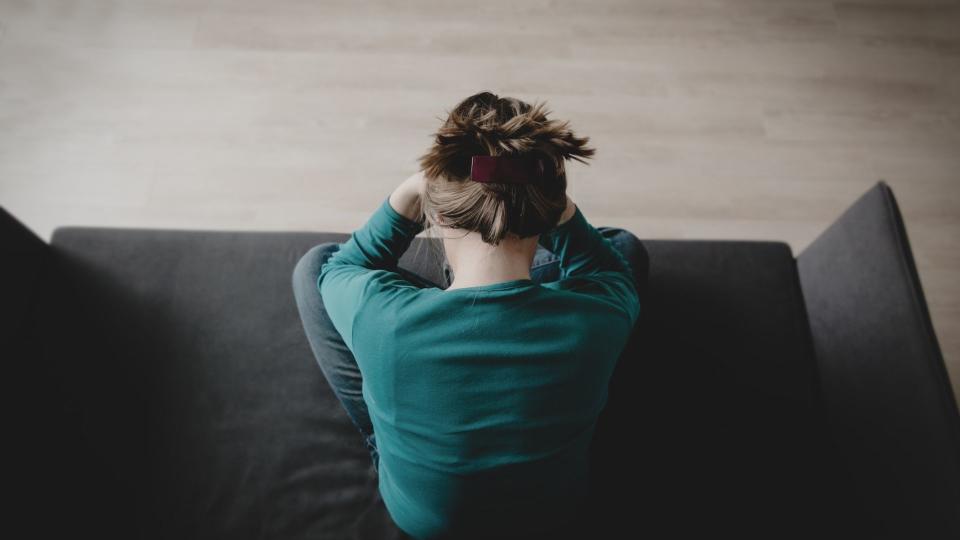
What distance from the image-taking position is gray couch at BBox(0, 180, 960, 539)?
1007 mm

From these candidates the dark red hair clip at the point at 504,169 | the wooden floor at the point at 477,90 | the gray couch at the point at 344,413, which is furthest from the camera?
the wooden floor at the point at 477,90

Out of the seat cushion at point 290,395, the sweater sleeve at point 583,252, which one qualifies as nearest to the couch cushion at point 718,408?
the seat cushion at point 290,395

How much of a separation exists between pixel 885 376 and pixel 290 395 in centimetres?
119

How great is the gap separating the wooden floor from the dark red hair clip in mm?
1001

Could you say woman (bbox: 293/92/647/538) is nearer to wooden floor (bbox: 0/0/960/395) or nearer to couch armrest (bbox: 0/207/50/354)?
couch armrest (bbox: 0/207/50/354)

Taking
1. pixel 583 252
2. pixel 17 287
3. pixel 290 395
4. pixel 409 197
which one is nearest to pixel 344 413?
pixel 290 395

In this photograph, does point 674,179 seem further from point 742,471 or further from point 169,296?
point 169,296

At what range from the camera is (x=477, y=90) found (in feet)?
6.01

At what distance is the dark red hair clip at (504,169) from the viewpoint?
0.72 metres

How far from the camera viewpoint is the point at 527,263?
80 cm

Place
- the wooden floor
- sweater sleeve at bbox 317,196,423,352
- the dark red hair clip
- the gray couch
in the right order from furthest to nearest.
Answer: the wooden floor < the gray couch < sweater sleeve at bbox 317,196,423,352 < the dark red hair clip

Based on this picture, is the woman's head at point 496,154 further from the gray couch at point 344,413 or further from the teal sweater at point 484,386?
the gray couch at point 344,413

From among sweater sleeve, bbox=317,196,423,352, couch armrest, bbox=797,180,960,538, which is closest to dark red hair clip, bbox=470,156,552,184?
sweater sleeve, bbox=317,196,423,352

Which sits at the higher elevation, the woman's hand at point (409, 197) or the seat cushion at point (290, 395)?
the woman's hand at point (409, 197)
